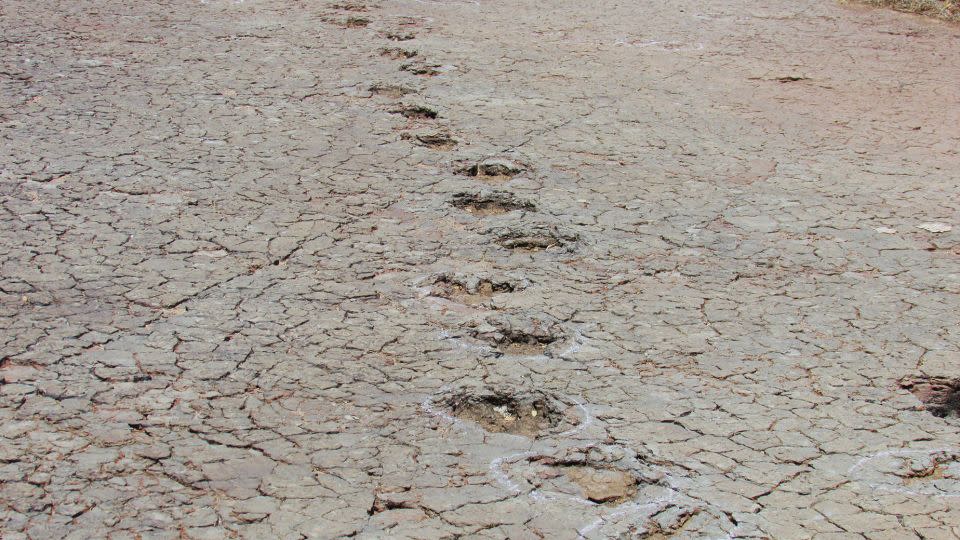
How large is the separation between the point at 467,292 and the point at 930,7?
6811mm

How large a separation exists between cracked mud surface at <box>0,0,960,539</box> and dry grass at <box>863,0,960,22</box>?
5.77ft

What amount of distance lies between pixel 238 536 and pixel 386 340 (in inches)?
45.5

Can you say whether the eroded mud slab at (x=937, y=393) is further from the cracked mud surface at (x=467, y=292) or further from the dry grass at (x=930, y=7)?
the dry grass at (x=930, y=7)

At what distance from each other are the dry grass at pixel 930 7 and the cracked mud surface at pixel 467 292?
1.76 meters

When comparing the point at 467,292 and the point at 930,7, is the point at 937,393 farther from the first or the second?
the point at 930,7

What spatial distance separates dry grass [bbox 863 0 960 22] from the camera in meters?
8.70

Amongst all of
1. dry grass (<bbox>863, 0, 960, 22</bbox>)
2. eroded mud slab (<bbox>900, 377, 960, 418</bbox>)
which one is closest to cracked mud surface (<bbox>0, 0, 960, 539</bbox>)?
eroded mud slab (<bbox>900, 377, 960, 418</bbox>)

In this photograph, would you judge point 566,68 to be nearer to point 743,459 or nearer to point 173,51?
point 173,51

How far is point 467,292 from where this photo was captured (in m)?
4.00

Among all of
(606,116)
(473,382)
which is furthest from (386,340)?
(606,116)

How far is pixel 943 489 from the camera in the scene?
9.38 ft

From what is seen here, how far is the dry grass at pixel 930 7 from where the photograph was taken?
343 inches

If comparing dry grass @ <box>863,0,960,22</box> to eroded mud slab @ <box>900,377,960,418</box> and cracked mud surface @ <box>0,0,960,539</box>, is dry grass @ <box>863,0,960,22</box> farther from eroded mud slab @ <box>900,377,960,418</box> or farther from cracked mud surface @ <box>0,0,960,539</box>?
eroded mud slab @ <box>900,377,960,418</box>

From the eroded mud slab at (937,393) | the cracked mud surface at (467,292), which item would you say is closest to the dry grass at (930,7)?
the cracked mud surface at (467,292)
